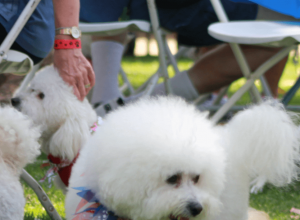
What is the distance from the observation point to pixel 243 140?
1.39 m

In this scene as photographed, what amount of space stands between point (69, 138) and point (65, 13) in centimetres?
56

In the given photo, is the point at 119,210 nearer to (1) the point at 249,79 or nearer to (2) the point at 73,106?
(2) the point at 73,106

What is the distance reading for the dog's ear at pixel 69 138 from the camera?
1824 mm

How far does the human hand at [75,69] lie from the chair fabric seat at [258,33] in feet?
2.17

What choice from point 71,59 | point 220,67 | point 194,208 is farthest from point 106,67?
point 194,208

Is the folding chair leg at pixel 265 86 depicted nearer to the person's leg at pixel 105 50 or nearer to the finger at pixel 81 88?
the person's leg at pixel 105 50

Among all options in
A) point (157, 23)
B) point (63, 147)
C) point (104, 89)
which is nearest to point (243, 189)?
point (63, 147)

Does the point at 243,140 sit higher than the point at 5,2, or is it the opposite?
the point at 5,2

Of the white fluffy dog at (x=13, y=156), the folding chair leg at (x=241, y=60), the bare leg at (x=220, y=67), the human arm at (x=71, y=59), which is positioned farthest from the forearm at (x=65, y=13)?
the bare leg at (x=220, y=67)

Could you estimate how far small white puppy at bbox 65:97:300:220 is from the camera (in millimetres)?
1178

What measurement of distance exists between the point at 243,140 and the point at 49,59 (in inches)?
82.3

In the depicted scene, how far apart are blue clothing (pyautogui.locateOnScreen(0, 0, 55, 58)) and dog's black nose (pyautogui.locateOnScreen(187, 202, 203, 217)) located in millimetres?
850

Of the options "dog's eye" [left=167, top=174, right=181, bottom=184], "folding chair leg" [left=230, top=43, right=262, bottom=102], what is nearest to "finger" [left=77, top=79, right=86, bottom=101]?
"dog's eye" [left=167, top=174, right=181, bottom=184]

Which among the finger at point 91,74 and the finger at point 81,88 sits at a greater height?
the finger at point 91,74
